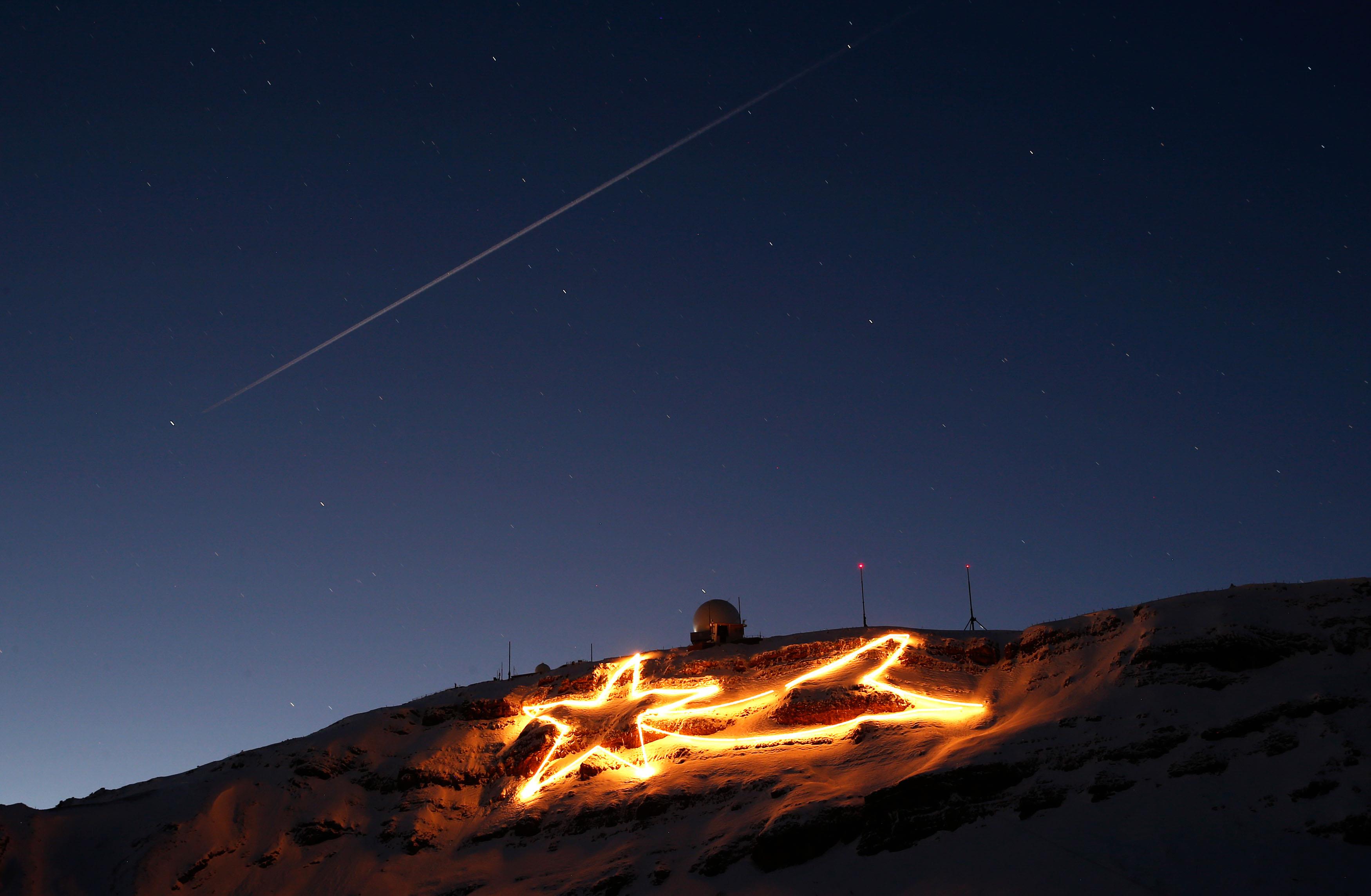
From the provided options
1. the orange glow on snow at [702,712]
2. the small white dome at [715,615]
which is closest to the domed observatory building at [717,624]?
the small white dome at [715,615]

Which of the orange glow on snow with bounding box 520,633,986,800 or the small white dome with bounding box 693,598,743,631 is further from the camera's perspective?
the small white dome with bounding box 693,598,743,631

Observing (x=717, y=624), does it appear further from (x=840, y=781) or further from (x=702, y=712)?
(x=840, y=781)

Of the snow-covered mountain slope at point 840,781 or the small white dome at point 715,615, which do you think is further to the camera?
the small white dome at point 715,615

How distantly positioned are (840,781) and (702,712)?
32.5ft

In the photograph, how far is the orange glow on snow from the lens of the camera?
32.2 metres

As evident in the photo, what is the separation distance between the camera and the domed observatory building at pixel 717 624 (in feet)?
153

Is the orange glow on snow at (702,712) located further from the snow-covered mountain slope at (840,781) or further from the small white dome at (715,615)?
the small white dome at (715,615)

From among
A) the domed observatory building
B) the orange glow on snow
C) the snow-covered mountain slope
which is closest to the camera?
the snow-covered mountain slope

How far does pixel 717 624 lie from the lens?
47.1 m

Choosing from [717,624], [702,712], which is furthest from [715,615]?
[702,712]

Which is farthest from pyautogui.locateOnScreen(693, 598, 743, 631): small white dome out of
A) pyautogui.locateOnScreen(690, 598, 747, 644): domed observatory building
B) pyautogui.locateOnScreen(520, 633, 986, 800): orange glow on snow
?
pyautogui.locateOnScreen(520, 633, 986, 800): orange glow on snow

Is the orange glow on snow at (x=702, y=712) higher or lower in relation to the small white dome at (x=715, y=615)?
lower

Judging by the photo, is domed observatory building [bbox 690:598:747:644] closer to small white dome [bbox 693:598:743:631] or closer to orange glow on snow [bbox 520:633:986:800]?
small white dome [bbox 693:598:743:631]

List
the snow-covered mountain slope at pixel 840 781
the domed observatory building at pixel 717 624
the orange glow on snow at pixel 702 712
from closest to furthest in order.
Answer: the snow-covered mountain slope at pixel 840 781, the orange glow on snow at pixel 702 712, the domed observatory building at pixel 717 624
